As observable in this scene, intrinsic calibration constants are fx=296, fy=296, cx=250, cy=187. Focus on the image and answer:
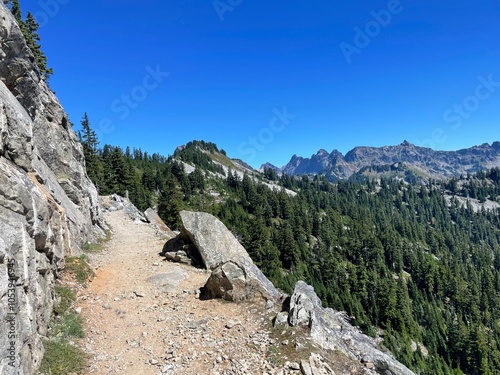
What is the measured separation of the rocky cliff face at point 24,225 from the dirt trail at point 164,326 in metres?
2.43

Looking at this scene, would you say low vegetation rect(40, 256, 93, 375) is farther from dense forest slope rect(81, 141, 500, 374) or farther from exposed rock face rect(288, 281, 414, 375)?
dense forest slope rect(81, 141, 500, 374)

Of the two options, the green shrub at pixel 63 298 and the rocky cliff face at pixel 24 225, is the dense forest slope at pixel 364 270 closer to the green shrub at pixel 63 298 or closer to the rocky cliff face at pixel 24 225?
the rocky cliff face at pixel 24 225

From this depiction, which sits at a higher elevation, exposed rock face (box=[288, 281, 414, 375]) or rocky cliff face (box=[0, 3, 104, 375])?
rocky cliff face (box=[0, 3, 104, 375])

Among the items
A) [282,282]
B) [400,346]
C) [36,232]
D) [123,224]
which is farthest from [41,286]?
[400,346]

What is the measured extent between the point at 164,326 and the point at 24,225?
743 centimetres

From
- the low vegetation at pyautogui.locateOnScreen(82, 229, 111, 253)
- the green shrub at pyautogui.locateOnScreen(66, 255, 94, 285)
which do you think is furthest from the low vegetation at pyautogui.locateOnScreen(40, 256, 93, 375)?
the low vegetation at pyautogui.locateOnScreen(82, 229, 111, 253)

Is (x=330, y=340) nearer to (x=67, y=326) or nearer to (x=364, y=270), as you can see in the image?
(x=67, y=326)

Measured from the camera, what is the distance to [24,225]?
36.9ft

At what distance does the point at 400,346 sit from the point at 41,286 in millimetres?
106670

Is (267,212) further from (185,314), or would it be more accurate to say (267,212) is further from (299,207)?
(185,314)

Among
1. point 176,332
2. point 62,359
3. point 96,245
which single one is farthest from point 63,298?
point 96,245

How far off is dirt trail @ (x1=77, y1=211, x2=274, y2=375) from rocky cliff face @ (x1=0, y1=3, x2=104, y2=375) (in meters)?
2.43

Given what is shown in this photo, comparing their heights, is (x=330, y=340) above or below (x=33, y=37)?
below

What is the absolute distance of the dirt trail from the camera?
451 inches
